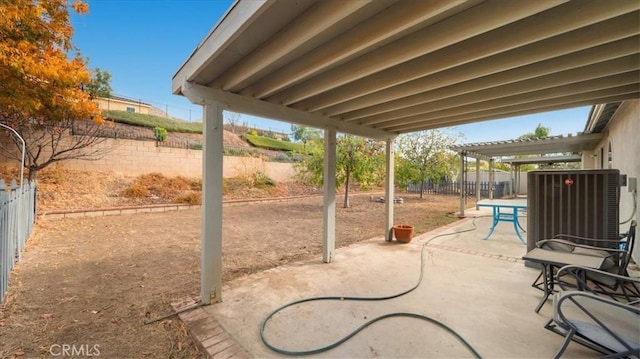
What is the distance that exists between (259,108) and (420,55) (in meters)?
1.88

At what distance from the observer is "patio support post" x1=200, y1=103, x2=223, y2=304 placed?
263cm

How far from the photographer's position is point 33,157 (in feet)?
24.9

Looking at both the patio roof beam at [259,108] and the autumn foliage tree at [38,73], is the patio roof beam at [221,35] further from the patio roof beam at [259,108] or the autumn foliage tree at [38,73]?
the autumn foliage tree at [38,73]

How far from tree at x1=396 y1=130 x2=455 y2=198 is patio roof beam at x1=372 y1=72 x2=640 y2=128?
10152 mm

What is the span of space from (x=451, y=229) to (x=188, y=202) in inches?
344

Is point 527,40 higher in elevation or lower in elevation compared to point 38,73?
lower

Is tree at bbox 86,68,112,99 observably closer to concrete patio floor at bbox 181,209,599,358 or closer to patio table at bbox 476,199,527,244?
concrete patio floor at bbox 181,209,599,358

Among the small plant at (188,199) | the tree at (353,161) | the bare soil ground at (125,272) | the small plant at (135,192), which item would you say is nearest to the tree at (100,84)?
the small plant at (135,192)

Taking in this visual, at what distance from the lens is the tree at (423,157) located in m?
13.6

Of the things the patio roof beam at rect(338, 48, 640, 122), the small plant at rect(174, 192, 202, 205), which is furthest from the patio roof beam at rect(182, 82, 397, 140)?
the small plant at rect(174, 192, 202, 205)

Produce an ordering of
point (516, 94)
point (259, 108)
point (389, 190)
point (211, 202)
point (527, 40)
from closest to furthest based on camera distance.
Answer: point (527, 40), point (211, 202), point (516, 94), point (259, 108), point (389, 190)

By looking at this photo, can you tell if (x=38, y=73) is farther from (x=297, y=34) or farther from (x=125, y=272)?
(x=297, y=34)

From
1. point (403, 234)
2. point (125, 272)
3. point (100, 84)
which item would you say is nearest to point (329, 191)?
point (403, 234)

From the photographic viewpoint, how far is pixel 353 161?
10305 millimetres
